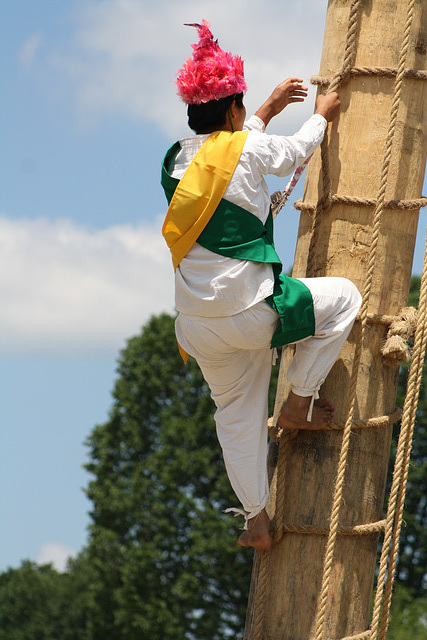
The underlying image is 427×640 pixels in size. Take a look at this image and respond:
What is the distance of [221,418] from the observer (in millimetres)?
3674

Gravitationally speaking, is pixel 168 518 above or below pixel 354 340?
above

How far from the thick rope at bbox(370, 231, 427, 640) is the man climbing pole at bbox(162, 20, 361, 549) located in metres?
0.33

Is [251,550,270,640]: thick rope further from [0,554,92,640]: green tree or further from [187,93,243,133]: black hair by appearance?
[0,554,92,640]: green tree

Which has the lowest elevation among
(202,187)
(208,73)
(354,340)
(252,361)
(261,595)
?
(261,595)

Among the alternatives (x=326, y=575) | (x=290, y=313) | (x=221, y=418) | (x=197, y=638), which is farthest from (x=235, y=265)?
(x=197, y=638)

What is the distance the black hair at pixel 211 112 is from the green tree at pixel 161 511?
17943mm

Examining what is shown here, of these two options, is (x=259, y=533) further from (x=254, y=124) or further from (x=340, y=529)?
(x=254, y=124)

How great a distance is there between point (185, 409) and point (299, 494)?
1980 cm

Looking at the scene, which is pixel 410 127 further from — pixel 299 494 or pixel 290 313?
pixel 299 494

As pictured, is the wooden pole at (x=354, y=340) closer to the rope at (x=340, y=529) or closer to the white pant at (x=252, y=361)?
the rope at (x=340, y=529)

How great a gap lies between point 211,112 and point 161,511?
19.3 metres

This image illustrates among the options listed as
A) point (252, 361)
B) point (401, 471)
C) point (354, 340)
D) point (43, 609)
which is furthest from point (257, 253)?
point (43, 609)

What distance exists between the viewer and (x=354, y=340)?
3.70 meters

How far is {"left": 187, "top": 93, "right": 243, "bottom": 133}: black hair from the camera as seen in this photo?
11.8 feet
